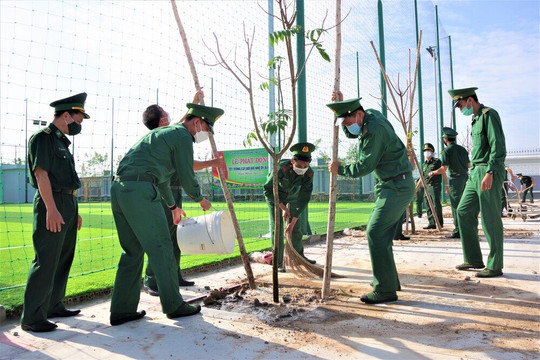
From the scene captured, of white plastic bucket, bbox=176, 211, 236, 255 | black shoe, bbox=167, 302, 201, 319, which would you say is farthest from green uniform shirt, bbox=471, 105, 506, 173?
black shoe, bbox=167, 302, 201, 319

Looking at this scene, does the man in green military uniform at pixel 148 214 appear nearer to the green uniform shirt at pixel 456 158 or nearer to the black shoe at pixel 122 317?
the black shoe at pixel 122 317

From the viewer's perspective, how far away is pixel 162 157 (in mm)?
3213

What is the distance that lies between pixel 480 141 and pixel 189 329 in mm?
3622

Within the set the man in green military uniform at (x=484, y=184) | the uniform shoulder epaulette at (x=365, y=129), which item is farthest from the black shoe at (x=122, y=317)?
the man in green military uniform at (x=484, y=184)

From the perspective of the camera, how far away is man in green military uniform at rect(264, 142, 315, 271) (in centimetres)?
463

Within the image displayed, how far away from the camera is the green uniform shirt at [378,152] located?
11.7 feet

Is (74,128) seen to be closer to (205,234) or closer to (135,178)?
(135,178)

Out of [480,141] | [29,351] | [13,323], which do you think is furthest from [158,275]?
[480,141]

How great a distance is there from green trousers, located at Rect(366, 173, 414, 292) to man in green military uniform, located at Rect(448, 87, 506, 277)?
129 centimetres

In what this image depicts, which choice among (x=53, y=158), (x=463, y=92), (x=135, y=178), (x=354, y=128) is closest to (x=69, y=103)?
(x=53, y=158)

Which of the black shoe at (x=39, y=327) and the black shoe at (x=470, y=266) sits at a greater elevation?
the black shoe at (x=470, y=266)

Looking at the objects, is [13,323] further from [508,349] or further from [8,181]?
[8,181]

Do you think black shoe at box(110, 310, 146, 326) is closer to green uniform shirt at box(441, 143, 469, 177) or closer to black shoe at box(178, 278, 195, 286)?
black shoe at box(178, 278, 195, 286)

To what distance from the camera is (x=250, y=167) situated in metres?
18.3
